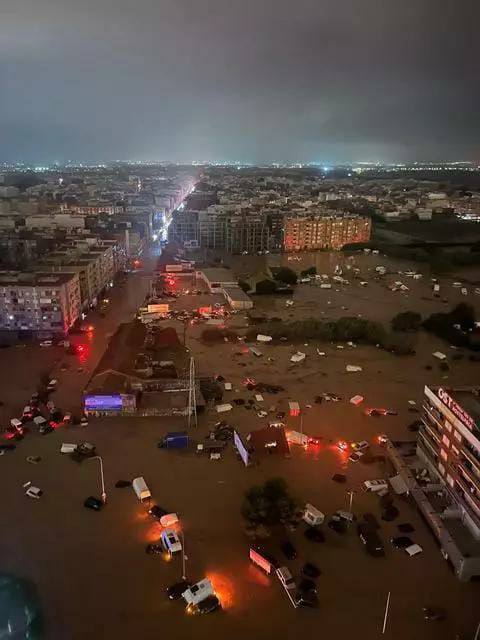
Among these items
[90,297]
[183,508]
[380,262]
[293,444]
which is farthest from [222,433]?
[380,262]

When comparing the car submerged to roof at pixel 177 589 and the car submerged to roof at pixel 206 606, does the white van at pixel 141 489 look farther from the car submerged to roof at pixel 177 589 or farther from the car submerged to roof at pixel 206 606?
the car submerged to roof at pixel 206 606

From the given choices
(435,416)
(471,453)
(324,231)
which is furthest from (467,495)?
(324,231)

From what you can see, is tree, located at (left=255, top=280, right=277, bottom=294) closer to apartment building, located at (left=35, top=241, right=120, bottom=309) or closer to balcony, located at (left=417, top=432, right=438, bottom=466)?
apartment building, located at (left=35, top=241, right=120, bottom=309)

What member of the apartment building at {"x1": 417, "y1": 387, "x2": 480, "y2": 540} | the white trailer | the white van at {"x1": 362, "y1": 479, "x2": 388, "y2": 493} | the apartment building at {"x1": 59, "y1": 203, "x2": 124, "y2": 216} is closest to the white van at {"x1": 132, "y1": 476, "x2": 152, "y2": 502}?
the white trailer

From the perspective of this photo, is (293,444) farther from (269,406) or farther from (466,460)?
(466,460)

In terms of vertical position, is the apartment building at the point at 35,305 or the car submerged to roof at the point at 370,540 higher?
the apartment building at the point at 35,305

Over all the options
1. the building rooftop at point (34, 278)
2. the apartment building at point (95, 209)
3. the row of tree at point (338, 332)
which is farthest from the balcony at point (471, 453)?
the apartment building at point (95, 209)
